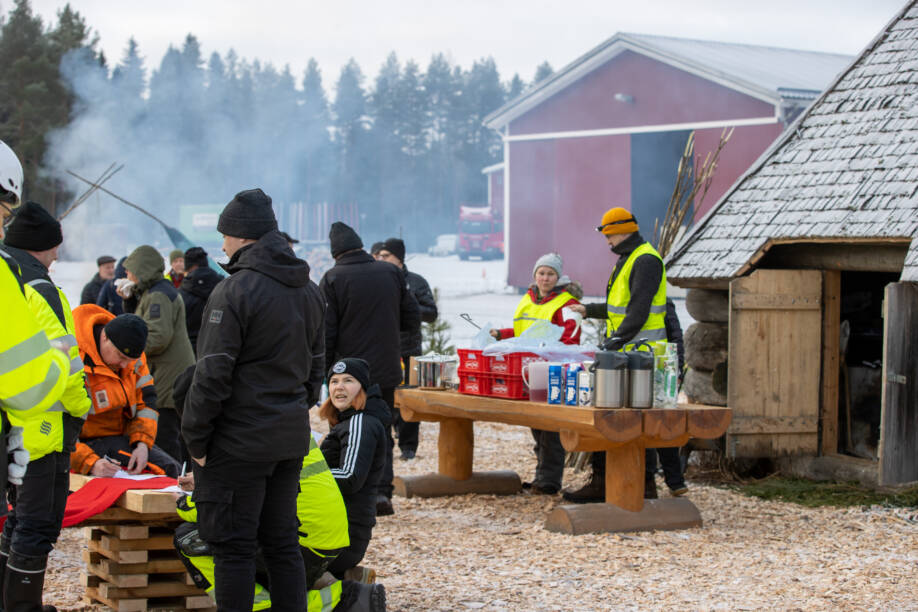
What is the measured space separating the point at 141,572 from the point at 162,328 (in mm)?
2664

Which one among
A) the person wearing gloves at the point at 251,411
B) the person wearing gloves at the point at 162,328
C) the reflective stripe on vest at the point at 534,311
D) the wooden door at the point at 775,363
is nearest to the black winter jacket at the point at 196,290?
the person wearing gloves at the point at 162,328

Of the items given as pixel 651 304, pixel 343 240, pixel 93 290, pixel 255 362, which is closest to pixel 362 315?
pixel 343 240

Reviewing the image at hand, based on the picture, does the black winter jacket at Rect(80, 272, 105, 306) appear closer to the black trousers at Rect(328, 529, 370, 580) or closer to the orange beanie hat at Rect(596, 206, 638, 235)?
the orange beanie hat at Rect(596, 206, 638, 235)

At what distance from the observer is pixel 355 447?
5.08m

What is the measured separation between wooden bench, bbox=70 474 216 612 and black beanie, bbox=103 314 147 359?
24.9 inches

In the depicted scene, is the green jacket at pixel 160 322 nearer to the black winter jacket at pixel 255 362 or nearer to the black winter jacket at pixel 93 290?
the black winter jacket at pixel 255 362

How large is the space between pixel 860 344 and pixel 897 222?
2644 mm

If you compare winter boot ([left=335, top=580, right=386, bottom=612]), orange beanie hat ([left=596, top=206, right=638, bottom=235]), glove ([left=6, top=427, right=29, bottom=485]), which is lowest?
winter boot ([left=335, top=580, right=386, bottom=612])

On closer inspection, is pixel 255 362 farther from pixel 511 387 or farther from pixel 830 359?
pixel 830 359

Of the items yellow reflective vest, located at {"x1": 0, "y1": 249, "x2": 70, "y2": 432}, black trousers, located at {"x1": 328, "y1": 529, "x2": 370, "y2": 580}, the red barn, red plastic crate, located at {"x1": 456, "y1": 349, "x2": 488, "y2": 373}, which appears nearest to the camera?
yellow reflective vest, located at {"x1": 0, "y1": 249, "x2": 70, "y2": 432}

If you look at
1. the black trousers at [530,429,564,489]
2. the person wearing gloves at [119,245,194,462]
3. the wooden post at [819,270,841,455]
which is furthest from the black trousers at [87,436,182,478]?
the wooden post at [819,270,841,455]

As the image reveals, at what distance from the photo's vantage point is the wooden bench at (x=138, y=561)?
4676mm

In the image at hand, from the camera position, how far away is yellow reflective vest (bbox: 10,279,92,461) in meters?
3.73

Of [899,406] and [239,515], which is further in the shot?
[899,406]
